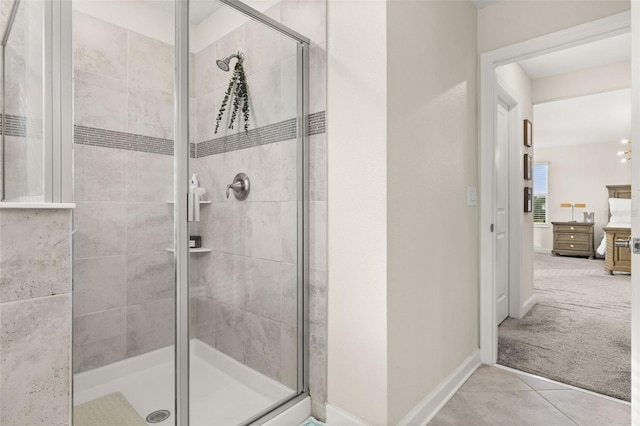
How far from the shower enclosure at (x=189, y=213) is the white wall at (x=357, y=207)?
0.20 meters

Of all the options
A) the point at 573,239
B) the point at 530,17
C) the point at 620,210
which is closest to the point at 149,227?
the point at 530,17

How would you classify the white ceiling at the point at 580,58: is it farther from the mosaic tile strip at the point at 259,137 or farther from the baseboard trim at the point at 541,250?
the baseboard trim at the point at 541,250

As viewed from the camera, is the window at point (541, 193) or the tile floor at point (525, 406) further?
the window at point (541, 193)

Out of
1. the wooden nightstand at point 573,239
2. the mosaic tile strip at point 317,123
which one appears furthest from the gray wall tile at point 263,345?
the wooden nightstand at point 573,239

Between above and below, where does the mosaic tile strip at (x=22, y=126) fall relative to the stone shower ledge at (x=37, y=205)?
above

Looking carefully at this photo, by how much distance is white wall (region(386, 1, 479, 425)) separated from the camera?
5.47ft

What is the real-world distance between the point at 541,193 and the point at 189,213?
9883 millimetres

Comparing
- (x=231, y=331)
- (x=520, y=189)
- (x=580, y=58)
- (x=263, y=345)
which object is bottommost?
(x=263, y=345)

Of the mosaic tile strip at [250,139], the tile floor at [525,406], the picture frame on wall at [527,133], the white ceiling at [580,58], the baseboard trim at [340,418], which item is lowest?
the tile floor at [525,406]

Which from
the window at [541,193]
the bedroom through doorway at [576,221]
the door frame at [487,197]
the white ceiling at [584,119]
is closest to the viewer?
the door frame at [487,197]

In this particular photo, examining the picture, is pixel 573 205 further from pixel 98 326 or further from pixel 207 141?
pixel 98 326

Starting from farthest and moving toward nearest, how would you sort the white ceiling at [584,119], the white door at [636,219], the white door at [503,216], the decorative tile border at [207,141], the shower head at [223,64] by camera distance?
the white ceiling at [584,119], the white door at [503,216], the shower head at [223,64], the white door at [636,219], the decorative tile border at [207,141]

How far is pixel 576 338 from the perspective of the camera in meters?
2.94

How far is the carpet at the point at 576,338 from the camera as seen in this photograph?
7.55 feet
